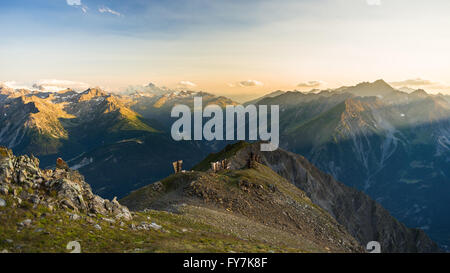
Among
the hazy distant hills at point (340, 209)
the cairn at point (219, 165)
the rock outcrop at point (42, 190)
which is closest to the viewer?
the rock outcrop at point (42, 190)

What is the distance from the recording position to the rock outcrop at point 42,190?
30.0 metres

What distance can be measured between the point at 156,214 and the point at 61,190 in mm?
16466

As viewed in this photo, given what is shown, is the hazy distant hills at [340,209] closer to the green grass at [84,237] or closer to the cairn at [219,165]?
the cairn at [219,165]

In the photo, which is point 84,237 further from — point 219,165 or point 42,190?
point 219,165

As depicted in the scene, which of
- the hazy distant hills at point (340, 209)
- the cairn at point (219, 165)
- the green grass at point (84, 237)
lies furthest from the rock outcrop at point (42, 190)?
the hazy distant hills at point (340, 209)

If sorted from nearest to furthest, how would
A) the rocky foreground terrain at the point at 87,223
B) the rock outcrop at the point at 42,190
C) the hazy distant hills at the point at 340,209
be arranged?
the rocky foreground terrain at the point at 87,223
the rock outcrop at the point at 42,190
the hazy distant hills at the point at 340,209

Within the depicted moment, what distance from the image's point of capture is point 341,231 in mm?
84688

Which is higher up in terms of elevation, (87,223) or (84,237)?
(87,223)

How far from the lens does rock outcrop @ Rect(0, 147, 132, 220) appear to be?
29978 millimetres

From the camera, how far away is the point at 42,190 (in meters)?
32.4

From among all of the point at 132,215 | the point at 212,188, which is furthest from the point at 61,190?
the point at 212,188

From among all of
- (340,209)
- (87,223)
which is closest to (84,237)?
(87,223)
